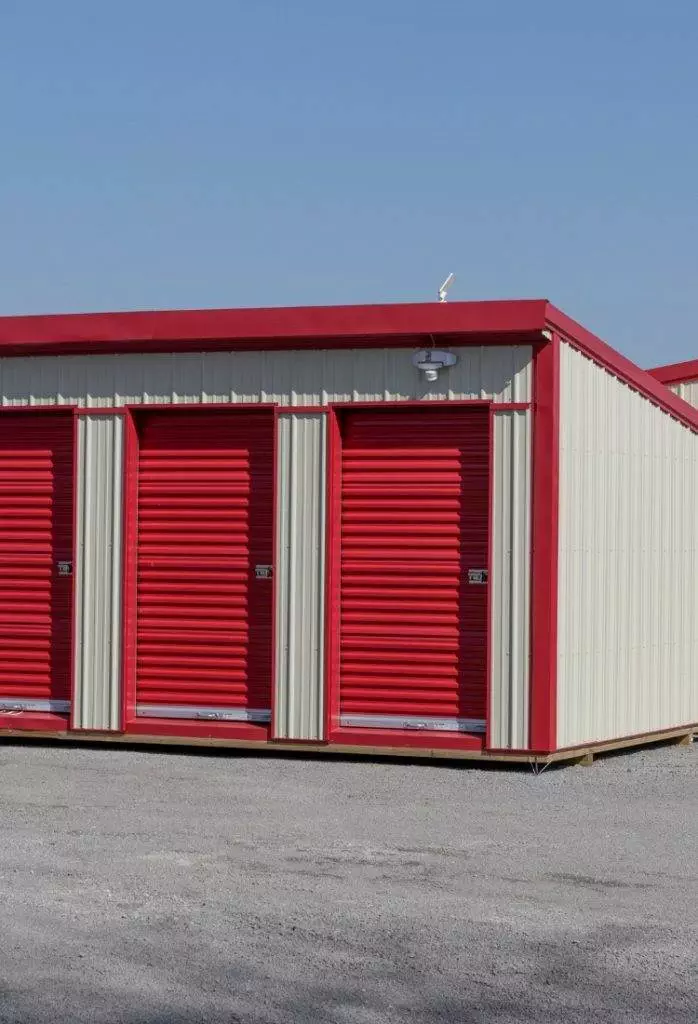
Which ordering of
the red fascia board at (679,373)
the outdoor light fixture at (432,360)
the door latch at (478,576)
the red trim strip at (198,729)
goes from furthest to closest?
the red fascia board at (679,373), the red trim strip at (198,729), the door latch at (478,576), the outdoor light fixture at (432,360)

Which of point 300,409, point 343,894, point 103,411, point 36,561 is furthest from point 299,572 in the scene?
point 343,894

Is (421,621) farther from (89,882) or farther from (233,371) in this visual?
(89,882)

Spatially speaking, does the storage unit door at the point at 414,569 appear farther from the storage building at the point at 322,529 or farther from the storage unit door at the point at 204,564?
the storage unit door at the point at 204,564

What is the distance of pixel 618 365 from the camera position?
1421cm

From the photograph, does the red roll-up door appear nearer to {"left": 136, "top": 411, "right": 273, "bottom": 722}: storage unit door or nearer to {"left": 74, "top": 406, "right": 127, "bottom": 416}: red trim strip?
{"left": 74, "top": 406, "right": 127, "bottom": 416}: red trim strip

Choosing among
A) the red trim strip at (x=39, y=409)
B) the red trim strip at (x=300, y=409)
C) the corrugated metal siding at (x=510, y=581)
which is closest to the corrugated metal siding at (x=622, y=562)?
the corrugated metal siding at (x=510, y=581)

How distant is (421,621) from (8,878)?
5785 millimetres

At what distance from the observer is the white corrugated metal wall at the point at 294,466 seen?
13.0 meters

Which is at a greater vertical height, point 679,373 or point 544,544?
point 679,373

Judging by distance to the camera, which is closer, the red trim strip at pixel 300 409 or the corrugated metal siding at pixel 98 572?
the red trim strip at pixel 300 409

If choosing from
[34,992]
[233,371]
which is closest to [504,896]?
[34,992]

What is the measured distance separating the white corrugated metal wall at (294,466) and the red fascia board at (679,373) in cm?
829

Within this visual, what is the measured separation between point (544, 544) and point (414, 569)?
4.12 ft

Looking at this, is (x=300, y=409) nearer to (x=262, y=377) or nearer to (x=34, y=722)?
(x=262, y=377)
